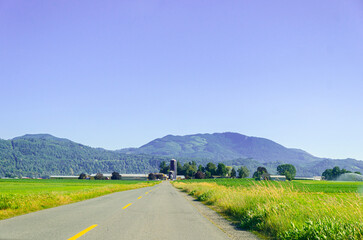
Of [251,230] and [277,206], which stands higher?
[277,206]

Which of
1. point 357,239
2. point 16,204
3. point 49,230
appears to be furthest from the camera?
point 16,204

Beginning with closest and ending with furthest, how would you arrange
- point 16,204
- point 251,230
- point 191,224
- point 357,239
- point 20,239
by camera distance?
point 357,239 → point 20,239 → point 251,230 → point 191,224 → point 16,204

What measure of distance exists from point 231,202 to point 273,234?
6.93m

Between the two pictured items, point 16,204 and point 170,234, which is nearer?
point 170,234

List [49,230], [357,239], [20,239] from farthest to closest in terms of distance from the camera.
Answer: [49,230] < [20,239] < [357,239]

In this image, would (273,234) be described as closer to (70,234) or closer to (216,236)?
(216,236)

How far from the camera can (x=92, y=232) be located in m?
9.14

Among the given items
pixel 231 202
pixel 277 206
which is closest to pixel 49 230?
pixel 277 206

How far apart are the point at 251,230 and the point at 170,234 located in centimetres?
A: 310

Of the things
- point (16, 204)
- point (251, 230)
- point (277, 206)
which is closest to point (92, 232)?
point (251, 230)

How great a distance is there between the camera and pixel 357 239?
22.7 ft

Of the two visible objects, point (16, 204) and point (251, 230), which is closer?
point (251, 230)

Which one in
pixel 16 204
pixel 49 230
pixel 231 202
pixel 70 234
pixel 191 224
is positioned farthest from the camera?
pixel 231 202

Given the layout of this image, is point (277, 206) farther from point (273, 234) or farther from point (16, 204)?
point (16, 204)
